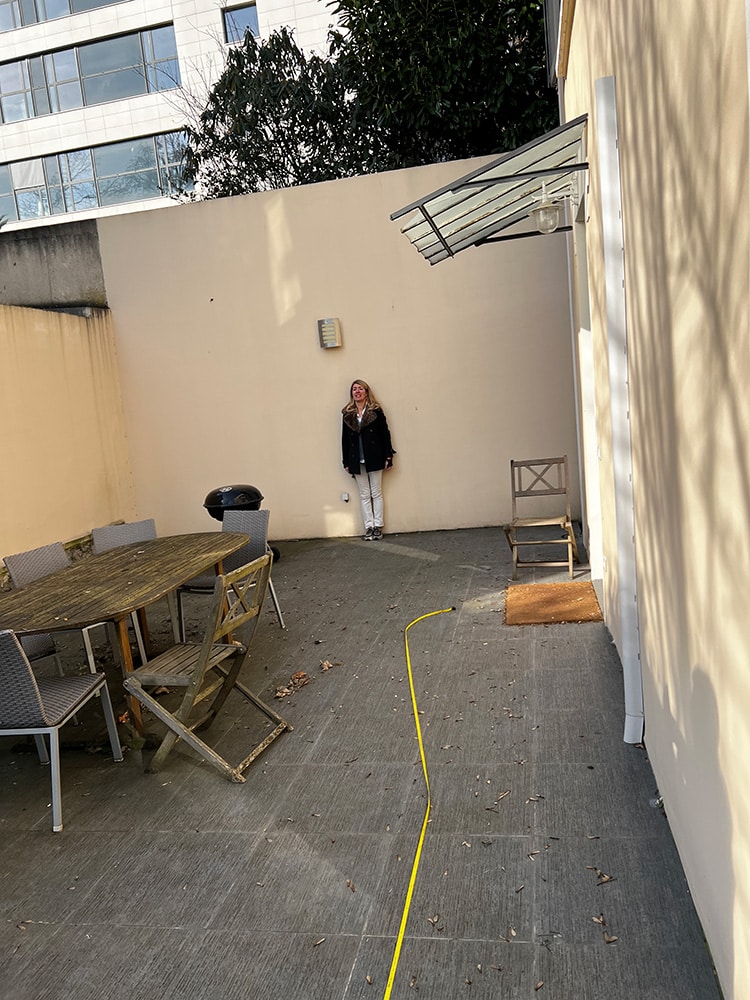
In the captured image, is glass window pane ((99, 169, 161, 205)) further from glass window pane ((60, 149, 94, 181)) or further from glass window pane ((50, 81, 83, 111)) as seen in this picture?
glass window pane ((50, 81, 83, 111))

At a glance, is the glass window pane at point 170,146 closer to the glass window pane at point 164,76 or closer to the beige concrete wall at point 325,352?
the glass window pane at point 164,76

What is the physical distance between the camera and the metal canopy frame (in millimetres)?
4426

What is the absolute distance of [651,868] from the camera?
2590 millimetres

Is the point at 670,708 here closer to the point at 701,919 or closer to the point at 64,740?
the point at 701,919

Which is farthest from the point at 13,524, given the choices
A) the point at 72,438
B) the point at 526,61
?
the point at 526,61

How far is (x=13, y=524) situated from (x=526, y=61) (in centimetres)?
757

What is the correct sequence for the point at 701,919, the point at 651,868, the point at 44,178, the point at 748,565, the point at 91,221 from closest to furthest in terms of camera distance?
the point at 748,565 → the point at 701,919 → the point at 651,868 → the point at 91,221 → the point at 44,178

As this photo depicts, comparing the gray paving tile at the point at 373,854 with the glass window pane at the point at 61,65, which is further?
the glass window pane at the point at 61,65

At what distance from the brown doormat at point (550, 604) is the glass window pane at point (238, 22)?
15.0 m

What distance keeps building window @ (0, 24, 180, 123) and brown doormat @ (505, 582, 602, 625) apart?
625 inches

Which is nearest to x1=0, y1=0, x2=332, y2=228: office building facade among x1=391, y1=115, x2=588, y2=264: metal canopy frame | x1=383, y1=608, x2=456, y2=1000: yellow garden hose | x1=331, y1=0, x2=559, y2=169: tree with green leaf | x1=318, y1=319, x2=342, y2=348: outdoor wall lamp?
x1=331, y1=0, x2=559, y2=169: tree with green leaf

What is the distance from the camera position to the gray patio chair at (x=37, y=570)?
4461 millimetres

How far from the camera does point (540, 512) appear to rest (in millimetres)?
8055

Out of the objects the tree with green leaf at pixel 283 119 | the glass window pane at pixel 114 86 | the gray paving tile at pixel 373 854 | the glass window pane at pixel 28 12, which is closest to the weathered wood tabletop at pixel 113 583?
the gray paving tile at pixel 373 854
